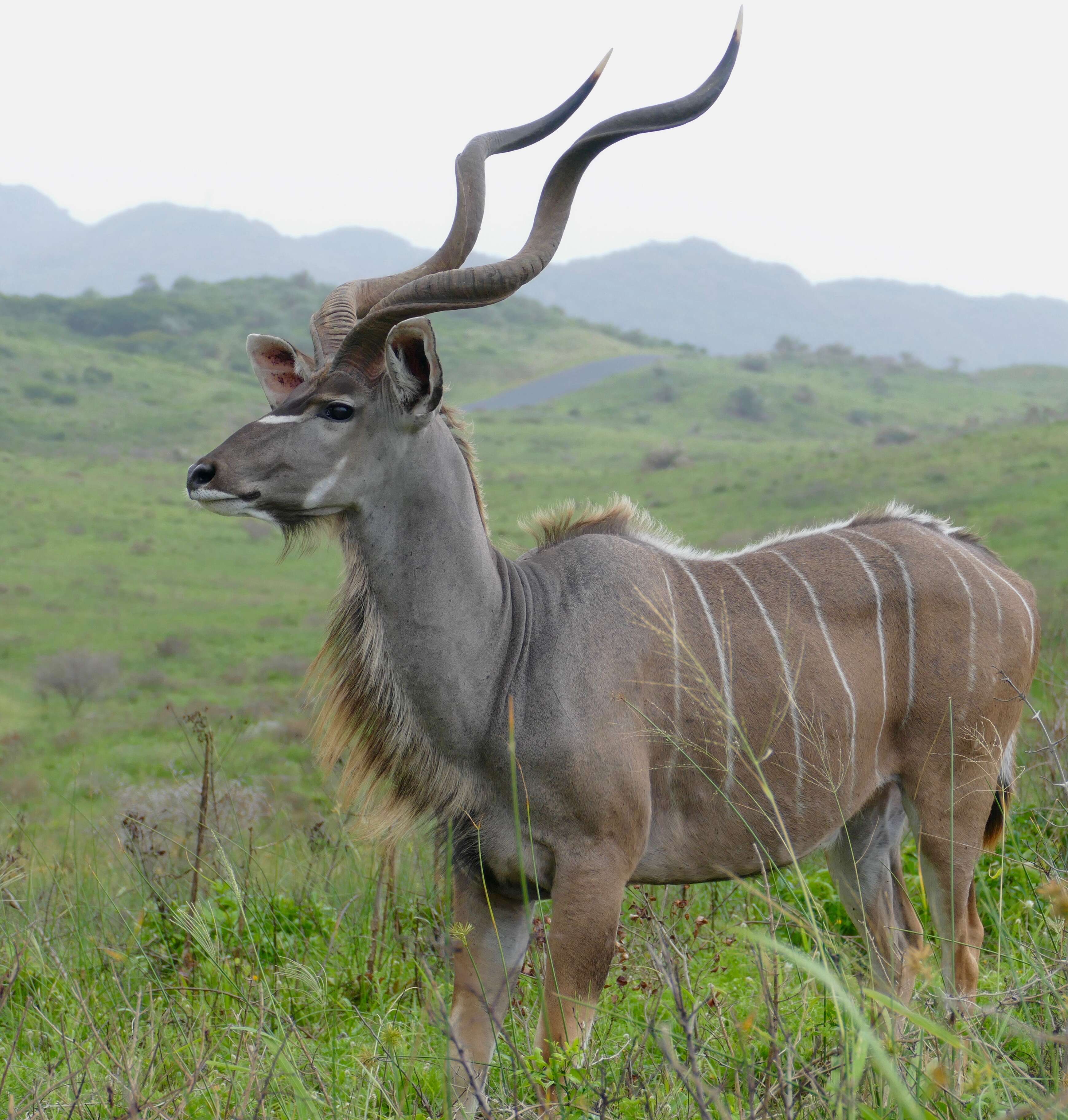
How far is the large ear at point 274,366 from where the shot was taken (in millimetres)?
3592

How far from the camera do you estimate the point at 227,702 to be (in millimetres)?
16109

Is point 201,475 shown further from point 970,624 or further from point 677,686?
point 970,624

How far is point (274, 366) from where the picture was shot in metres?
3.67

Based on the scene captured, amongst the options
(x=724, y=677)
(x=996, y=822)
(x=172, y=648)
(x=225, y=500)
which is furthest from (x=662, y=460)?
(x=225, y=500)

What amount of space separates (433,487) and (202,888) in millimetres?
2847

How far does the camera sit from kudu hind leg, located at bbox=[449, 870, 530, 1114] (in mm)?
3158

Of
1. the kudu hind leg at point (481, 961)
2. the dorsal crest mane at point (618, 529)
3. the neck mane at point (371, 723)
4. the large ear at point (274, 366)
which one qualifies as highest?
the large ear at point (274, 366)

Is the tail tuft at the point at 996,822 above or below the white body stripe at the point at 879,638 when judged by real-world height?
below

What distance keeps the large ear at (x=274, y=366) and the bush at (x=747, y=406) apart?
46.8 metres

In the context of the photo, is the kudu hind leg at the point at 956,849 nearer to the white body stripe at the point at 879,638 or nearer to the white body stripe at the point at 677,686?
the white body stripe at the point at 879,638

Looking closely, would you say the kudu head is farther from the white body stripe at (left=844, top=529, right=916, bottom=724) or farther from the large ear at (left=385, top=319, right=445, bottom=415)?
the white body stripe at (left=844, top=529, right=916, bottom=724)

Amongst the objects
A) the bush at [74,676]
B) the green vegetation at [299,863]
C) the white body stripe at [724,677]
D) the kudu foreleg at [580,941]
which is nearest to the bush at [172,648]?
the green vegetation at [299,863]

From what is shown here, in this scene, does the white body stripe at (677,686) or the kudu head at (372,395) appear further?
the white body stripe at (677,686)

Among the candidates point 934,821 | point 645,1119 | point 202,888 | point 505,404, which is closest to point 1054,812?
point 934,821
